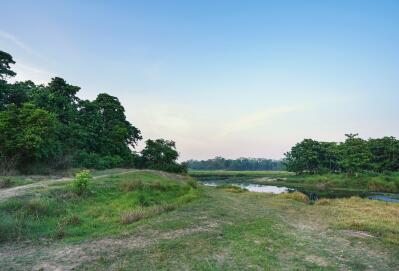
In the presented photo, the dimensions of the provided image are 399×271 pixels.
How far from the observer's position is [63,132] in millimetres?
40062

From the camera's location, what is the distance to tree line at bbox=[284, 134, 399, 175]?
6144cm

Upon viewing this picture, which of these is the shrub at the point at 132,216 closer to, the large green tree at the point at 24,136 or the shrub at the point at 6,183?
the shrub at the point at 6,183

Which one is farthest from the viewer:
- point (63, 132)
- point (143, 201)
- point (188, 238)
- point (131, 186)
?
point (63, 132)

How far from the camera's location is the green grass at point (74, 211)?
35.0 ft

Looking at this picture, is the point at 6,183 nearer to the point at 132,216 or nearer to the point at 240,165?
the point at 132,216

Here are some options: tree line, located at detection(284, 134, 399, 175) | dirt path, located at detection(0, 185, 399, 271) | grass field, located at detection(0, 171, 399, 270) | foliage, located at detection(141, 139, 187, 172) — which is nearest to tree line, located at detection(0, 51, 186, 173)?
foliage, located at detection(141, 139, 187, 172)

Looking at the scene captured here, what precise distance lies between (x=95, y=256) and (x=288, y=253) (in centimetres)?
566

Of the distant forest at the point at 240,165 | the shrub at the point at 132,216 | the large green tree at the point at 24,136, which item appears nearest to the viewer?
the shrub at the point at 132,216

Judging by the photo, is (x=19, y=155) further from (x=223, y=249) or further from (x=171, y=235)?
(x=223, y=249)

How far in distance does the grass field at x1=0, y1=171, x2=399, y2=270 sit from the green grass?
43 millimetres

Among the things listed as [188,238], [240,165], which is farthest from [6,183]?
[240,165]

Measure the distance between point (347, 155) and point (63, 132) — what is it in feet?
179

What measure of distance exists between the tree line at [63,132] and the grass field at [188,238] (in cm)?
1385

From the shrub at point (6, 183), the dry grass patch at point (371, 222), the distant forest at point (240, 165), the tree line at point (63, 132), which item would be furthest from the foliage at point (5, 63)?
the distant forest at point (240, 165)
